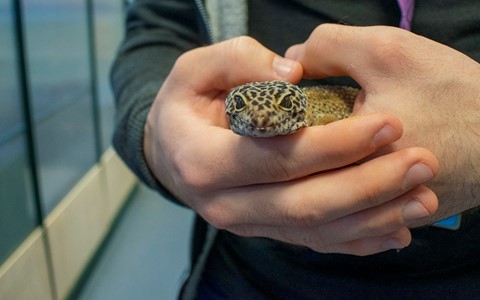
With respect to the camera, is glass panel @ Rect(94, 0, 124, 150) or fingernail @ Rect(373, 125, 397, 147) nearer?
fingernail @ Rect(373, 125, 397, 147)

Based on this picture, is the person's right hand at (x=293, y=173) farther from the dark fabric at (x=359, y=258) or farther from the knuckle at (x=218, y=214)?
the dark fabric at (x=359, y=258)

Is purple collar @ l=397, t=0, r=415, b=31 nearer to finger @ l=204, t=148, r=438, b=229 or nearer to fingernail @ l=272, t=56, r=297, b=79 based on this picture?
fingernail @ l=272, t=56, r=297, b=79

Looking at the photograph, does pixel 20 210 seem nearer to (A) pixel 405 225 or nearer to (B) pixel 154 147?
(B) pixel 154 147

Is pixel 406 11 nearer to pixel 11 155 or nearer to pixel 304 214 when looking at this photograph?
pixel 304 214

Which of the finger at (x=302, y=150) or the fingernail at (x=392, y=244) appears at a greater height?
the finger at (x=302, y=150)

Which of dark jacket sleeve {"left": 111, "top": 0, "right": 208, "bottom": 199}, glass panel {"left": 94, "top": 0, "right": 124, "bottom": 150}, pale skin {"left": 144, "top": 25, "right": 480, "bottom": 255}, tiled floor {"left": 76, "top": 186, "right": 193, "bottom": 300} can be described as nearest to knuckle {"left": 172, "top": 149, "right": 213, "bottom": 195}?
pale skin {"left": 144, "top": 25, "right": 480, "bottom": 255}

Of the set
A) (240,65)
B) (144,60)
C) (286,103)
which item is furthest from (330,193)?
(144,60)

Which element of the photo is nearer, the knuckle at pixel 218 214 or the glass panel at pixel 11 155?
the knuckle at pixel 218 214

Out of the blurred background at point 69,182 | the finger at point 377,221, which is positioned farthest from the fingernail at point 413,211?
the blurred background at point 69,182
